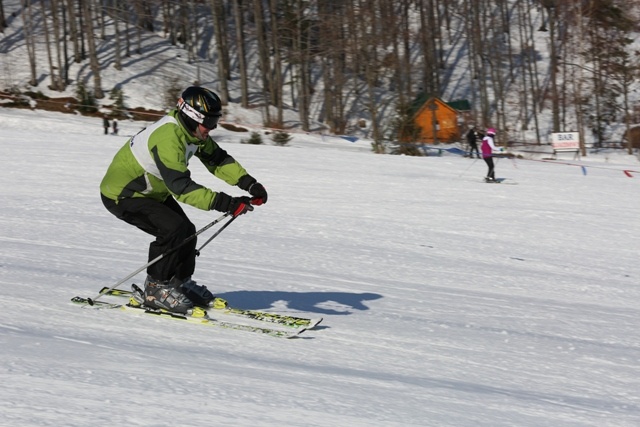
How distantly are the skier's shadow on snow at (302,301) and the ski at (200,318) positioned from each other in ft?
3.08

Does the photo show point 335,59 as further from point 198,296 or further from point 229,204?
point 229,204

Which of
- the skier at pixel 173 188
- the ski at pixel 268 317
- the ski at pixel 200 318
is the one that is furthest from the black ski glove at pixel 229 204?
the ski at pixel 268 317

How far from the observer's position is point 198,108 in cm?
589

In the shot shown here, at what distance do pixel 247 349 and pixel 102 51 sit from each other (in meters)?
43.0

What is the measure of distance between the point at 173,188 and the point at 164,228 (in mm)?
554

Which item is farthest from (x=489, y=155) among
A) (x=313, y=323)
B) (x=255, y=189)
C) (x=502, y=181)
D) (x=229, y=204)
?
(x=229, y=204)

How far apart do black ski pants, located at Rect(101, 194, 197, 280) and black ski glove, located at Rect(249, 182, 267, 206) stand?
1.69 feet

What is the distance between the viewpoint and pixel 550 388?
546cm

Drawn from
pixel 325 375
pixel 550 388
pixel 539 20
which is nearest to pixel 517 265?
pixel 550 388

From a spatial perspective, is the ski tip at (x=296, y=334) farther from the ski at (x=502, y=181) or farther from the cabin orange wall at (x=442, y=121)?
the cabin orange wall at (x=442, y=121)

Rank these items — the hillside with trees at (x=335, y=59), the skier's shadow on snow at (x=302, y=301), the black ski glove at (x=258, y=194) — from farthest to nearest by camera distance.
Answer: the hillside with trees at (x=335, y=59) → the skier's shadow on snow at (x=302, y=301) → the black ski glove at (x=258, y=194)

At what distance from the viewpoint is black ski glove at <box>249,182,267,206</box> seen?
19.8 ft

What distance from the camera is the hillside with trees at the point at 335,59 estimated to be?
39531mm

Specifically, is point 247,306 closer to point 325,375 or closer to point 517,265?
point 325,375
